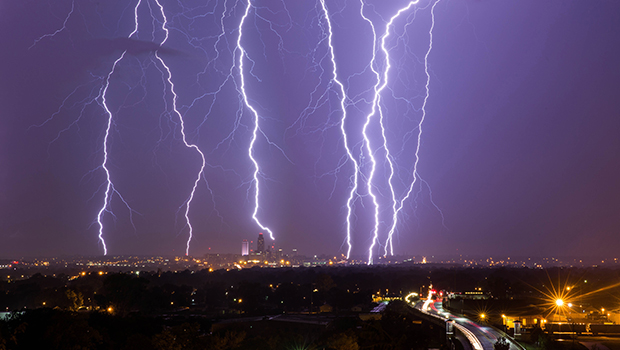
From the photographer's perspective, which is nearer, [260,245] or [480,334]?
[480,334]

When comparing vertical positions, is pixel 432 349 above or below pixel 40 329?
below

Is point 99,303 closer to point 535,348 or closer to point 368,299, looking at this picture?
point 368,299

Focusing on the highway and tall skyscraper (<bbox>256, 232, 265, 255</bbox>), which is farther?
tall skyscraper (<bbox>256, 232, 265, 255</bbox>)

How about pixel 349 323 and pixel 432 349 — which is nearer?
pixel 432 349

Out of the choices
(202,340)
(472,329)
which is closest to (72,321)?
(202,340)

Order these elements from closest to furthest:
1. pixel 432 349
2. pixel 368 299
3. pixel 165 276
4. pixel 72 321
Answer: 1. pixel 72 321
2. pixel 432 349
3. pixel 368 299
4. pixel 165 276

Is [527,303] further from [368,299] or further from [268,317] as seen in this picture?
[268,317]

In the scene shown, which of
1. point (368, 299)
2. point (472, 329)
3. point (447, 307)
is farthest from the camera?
point (368, 299)

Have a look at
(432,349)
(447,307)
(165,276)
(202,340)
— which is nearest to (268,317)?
(447,307)

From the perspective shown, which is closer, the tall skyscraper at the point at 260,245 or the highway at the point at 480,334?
the highway at the point at 480,334
